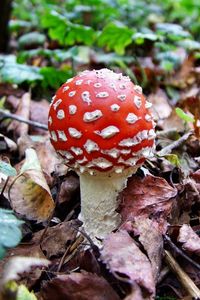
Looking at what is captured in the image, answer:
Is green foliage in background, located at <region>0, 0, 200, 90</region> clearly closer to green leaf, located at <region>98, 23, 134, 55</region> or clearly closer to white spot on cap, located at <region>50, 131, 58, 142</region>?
green leaf, located at <region>98, 23, 134, 55</region>

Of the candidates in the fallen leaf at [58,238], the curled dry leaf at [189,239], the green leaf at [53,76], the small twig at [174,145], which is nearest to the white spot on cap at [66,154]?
the fallen leaf at [58,238]

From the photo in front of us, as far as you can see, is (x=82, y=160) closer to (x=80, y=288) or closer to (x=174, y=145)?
(x=80, y=288)

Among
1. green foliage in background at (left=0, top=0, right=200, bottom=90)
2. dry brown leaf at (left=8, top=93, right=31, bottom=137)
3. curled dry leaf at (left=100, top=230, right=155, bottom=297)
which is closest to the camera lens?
curled dry leaf at (left=100, top=230, right=155, bottom=297)

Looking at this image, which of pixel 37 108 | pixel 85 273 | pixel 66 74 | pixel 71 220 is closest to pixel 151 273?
pixel 85 273

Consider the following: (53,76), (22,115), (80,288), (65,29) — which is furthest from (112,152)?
(65,29)

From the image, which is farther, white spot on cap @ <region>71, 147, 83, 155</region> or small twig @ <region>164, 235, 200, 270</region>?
white spot on cap @ <region>71, 147, 83, 155</region>

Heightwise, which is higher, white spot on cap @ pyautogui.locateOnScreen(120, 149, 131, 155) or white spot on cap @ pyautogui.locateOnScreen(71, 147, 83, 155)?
white spot on cap @ pyautogui.locateOnScreen(120, 149, 131, 155)

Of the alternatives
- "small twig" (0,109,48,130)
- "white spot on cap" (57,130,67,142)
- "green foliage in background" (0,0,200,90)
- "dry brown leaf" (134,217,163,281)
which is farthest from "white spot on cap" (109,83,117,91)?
"green foliage in background" (0,0,200,90)
